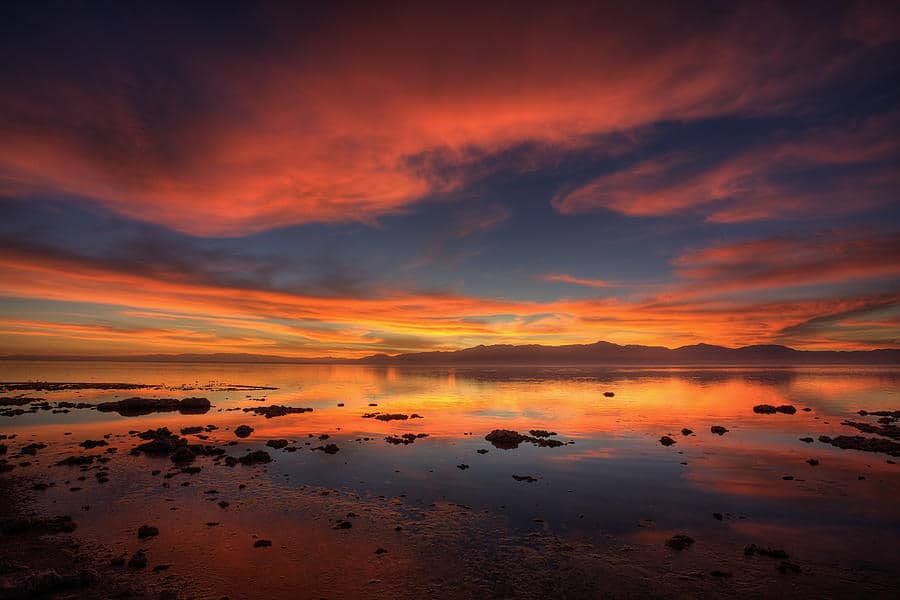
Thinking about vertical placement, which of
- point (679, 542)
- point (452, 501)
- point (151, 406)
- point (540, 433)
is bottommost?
point (679, 542)

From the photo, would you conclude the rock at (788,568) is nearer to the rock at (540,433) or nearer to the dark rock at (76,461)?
the rock at (540,433)

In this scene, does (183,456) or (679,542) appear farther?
(183,456)

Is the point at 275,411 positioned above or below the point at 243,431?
above

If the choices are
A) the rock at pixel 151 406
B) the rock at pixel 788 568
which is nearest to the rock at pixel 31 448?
the rock at pixel 151 406

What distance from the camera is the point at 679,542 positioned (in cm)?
2044

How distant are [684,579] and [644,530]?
5.04 meters

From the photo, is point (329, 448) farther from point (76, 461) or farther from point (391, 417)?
point (391, 417)

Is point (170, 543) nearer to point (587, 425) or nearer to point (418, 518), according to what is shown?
point (418, 518)

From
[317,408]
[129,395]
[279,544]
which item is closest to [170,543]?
[279,544]

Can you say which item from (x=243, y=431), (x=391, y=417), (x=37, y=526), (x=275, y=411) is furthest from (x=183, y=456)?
(x=275, y=411)

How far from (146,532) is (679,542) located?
25605mm

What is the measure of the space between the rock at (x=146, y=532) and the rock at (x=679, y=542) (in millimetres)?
24713

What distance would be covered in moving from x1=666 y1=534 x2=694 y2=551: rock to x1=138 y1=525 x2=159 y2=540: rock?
2471cm

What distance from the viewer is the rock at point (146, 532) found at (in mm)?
20797
